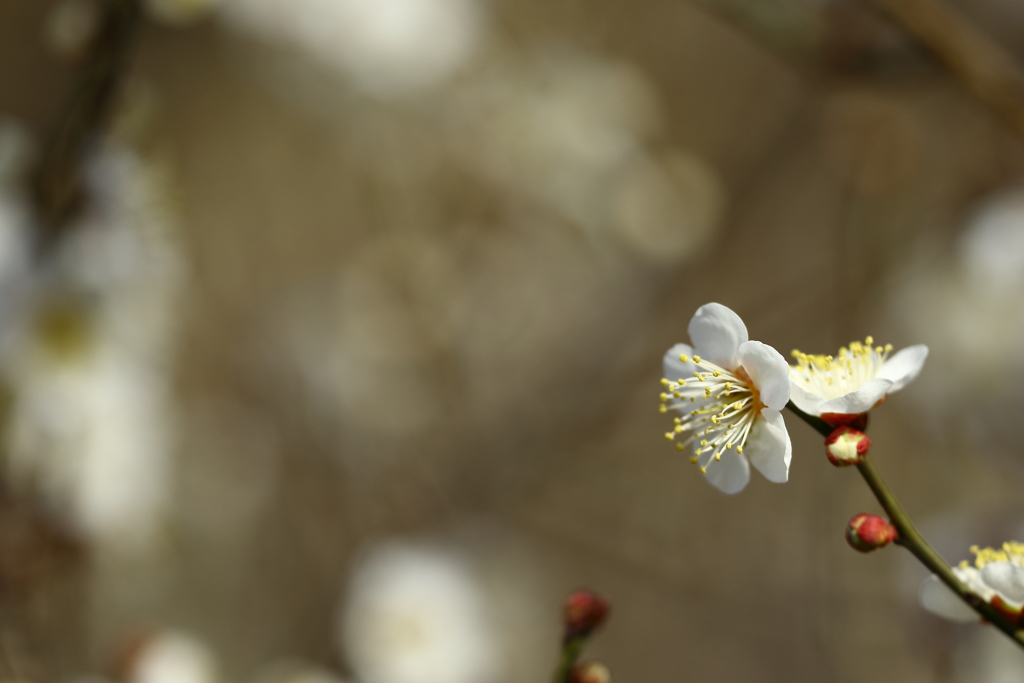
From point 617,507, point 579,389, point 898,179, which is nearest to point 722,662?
point 617,507

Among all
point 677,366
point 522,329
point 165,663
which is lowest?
point 677,366

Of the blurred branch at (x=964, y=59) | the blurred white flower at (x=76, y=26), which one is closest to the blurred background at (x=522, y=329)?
the blurred branch at (x=964, y=59)

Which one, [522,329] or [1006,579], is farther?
[522,329]

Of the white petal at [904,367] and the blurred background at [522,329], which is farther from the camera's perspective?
the blurred background at [522,329]

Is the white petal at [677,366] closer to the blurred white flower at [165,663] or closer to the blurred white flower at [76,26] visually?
the blurred white flower at [76,26]

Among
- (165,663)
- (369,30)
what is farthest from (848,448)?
(369,30)

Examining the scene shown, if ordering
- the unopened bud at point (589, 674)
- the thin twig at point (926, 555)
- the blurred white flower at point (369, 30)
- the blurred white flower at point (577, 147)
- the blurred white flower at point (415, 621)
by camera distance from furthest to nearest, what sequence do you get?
the blurred white flower at point (577, 147)
the blurred white flower at point (369, 30)
the blurred white flower at point (415, 621)
the unopened bud at point (589, 674)
the thin twig at point (926, 555)

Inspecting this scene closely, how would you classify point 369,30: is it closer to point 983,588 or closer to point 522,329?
point 522,329
